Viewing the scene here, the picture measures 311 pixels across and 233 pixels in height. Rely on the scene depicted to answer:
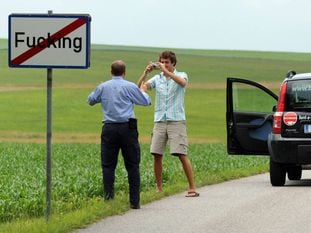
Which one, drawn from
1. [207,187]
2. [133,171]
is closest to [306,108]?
[207,187]

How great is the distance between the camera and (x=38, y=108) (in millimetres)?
69250

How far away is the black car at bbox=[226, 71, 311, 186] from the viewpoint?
1574 cm

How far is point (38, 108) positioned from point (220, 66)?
1335 inches

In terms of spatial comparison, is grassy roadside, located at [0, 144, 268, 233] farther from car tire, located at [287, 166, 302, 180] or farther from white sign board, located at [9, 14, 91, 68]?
white sign board, located at [9, 14, 91, 68]

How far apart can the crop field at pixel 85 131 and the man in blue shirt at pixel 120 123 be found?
0.69 meters

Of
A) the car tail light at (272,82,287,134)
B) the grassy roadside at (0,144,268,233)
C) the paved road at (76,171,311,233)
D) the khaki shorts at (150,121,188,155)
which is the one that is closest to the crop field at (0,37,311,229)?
the grassy roadside at (0,144,268,233)

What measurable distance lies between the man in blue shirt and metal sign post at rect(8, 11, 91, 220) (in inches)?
76.4

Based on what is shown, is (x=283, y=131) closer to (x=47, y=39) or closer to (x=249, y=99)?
(x=249, y=99)

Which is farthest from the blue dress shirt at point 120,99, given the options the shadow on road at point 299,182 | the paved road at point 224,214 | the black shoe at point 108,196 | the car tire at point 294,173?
the car tire at point 294,173

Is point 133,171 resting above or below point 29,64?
below

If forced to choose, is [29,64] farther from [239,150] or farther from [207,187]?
[239,150]

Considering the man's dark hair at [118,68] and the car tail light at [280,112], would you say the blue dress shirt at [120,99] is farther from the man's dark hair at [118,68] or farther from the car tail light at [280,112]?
the car tail light at [280,112]

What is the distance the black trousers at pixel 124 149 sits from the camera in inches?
492

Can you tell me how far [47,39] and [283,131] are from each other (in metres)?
6.11
